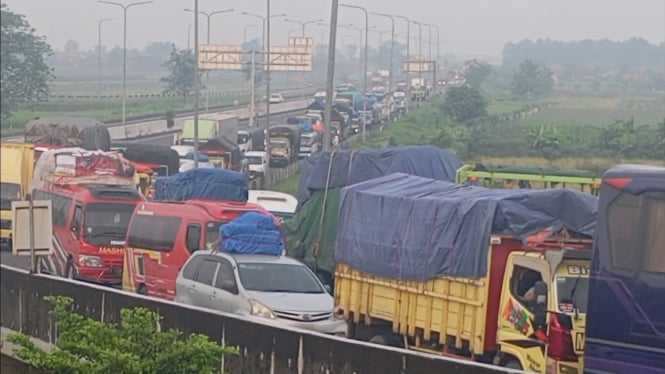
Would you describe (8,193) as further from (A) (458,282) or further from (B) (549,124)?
(A) (458,282)

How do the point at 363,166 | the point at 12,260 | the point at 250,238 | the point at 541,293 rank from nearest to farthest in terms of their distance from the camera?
the point at 541,293 → the point at 250,238 → the point at 363,166 → the point at 12,260

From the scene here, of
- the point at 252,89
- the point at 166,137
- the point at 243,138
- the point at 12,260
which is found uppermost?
the point at 252,89

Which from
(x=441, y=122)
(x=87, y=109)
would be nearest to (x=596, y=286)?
(x=87, y=109)

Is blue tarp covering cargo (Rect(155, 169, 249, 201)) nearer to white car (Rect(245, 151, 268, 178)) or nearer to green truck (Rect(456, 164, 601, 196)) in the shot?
green truck (Rect(456, 164, 601, 196))

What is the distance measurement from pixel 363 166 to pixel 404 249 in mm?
7242

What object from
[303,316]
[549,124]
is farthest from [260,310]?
[549,124]

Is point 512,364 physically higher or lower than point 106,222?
higher

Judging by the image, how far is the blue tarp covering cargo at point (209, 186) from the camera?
28.0 metres

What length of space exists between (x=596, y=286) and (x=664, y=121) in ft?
69.4

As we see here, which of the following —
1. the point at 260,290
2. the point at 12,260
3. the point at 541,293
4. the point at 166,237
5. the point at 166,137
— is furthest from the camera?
the point at 166,137

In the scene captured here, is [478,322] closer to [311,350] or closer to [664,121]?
[311,350]

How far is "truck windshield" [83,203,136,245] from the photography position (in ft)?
91.1

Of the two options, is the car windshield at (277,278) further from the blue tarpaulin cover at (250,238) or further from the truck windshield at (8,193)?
the truck windshield at (8,193)

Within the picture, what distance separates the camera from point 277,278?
750 inches
